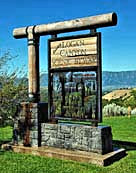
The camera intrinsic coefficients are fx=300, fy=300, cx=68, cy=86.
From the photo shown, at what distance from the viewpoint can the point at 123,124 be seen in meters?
12.4

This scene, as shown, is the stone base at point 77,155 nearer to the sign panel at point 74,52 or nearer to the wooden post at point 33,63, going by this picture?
the wooden post at point 33,63

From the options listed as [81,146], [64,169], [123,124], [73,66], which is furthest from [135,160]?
[123,124]

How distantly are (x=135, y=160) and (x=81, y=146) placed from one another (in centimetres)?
124

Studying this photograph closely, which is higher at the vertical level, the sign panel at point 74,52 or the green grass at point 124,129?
the sign panel at point 74,52

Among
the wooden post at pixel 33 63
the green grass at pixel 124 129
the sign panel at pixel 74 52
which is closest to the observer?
the sign panel at pixel 74 52

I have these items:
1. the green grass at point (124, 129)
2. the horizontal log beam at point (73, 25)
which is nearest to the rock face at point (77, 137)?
the horizontal log beam at point (73, 25)

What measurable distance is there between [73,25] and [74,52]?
25.0 inches

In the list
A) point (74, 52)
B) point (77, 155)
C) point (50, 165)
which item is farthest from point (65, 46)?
point (50, 165)

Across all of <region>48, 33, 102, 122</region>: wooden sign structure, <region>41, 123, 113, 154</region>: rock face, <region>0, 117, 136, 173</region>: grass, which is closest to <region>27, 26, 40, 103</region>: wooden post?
<region>48, 33, 102, 122</region>: wooden sign structure

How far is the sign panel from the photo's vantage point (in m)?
6.87

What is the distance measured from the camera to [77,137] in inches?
273

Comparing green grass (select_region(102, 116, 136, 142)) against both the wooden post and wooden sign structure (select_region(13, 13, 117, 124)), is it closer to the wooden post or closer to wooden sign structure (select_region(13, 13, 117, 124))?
the wooden post

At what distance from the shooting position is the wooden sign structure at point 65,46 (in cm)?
679

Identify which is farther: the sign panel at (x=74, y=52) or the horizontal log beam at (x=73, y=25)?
the sign panel at (x=74, y=52)
